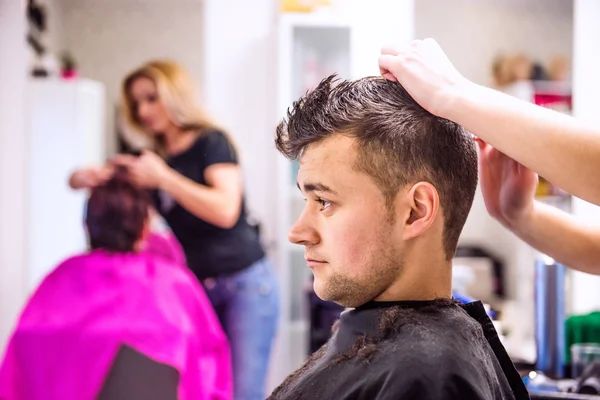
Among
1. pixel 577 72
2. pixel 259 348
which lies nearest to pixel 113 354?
pixel 259 348

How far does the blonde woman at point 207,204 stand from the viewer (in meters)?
2.26

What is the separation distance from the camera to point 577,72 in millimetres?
2502

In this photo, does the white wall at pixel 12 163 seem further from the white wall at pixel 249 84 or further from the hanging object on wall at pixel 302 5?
the hanging object on wall at pixel 302 5

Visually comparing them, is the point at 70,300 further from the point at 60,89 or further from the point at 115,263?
the point at 60,89

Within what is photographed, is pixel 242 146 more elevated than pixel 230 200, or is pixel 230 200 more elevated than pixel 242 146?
pixel 242 146

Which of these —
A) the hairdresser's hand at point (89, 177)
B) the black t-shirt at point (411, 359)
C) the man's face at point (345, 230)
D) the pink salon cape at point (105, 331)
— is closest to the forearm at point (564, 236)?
the black t-shirt at point (411, 359)

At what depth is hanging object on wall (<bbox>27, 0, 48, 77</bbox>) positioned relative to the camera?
2.34 metres

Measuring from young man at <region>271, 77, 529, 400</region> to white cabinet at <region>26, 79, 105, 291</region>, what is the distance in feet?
5.58

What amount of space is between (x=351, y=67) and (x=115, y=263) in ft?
4.58

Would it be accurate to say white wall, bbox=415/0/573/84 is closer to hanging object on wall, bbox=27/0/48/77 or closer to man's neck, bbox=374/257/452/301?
hanging object on wall, bbox=27/0/48/77

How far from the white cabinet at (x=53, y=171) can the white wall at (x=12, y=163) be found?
2.2 inches

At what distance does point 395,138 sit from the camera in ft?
2.87

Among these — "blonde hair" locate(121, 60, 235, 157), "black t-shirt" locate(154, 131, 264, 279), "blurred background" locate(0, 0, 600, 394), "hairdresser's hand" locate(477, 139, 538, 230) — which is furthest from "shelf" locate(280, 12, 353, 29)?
"hairdresser's hand" locate(477, 139, 538, 230)

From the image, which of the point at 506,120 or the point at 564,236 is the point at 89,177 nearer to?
the point at 564,236
